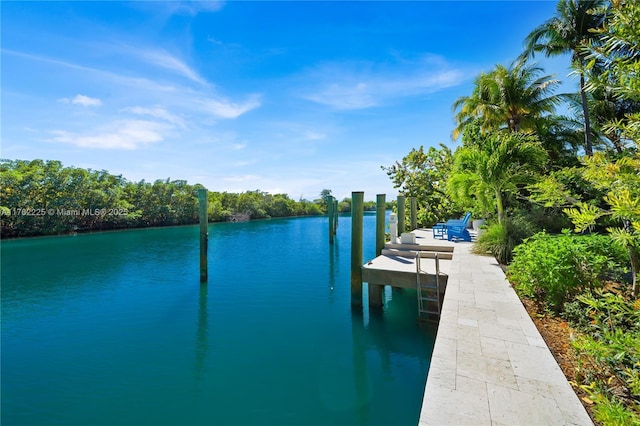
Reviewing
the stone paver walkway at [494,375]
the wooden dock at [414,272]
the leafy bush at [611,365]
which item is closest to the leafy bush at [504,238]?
the wooden dock at [414,272]

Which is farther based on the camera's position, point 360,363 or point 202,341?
point 202,341

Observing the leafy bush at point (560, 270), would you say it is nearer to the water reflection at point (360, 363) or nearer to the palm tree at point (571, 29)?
the water reflection at point (360, 363)

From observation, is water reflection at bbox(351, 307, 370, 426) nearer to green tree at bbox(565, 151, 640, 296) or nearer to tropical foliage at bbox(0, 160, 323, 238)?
green tree at bbox(565, 151, 640, 296)

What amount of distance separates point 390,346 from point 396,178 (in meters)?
15.2

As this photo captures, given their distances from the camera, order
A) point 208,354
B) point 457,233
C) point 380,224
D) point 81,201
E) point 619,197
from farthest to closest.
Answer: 1. point 81,201
2. point 457,233
3. point 380,224
4. point 208,354
5. point 619,197

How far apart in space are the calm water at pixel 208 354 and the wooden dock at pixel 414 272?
71 centimetres

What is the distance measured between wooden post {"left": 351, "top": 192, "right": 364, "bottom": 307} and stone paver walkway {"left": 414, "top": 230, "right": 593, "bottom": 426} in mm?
3487

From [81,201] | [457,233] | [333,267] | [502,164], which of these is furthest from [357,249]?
[81,201]

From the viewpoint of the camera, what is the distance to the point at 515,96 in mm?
14180

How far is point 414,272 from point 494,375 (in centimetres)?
434

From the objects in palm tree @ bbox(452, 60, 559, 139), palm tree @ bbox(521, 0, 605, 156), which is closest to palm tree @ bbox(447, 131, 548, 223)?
palm tree @ bbox(521, 0, 605, 156)

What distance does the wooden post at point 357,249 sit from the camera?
8039 mm

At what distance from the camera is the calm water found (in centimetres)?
461

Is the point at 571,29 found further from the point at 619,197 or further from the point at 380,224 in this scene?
the point at 619,197
